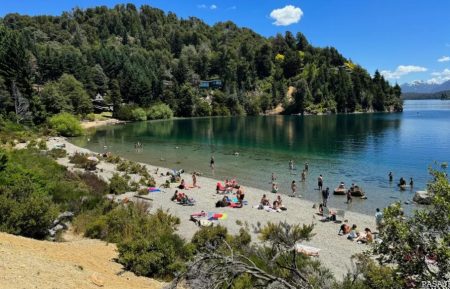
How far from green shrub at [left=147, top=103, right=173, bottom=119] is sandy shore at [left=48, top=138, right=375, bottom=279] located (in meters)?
90.1

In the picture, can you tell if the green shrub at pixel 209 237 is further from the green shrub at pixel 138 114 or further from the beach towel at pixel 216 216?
the green shrub at pixel 138 114

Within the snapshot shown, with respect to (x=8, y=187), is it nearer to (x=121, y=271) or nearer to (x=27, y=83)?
(x=121, y=271)

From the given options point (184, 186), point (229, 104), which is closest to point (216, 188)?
point (184, 186)

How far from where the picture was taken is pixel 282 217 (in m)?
26.0

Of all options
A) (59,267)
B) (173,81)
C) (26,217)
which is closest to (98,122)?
(173,81)

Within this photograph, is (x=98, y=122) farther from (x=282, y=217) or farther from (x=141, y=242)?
(x=141, y=242)

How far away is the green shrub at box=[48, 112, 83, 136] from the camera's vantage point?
245 feet

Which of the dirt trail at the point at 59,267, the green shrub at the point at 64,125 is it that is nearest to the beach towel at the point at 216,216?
the dirt trail at the point at 59,267

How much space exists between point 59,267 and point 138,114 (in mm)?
111627

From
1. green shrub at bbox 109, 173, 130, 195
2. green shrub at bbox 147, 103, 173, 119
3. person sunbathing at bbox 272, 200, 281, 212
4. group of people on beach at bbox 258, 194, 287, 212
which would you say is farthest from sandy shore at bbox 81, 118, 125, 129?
person sunbathing at bbox 272, 200, 281, 212

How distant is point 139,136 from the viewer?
262 ft

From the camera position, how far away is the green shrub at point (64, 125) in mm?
74625

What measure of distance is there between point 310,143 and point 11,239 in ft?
205

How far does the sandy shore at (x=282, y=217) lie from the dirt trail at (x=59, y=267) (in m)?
6.88
